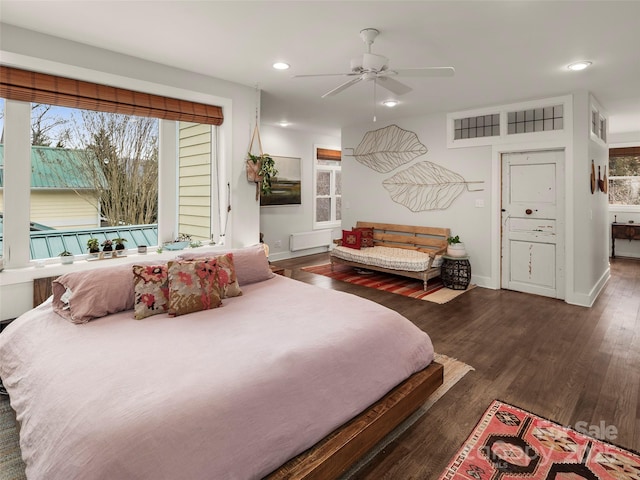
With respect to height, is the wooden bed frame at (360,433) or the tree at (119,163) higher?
the tree at (119,163)

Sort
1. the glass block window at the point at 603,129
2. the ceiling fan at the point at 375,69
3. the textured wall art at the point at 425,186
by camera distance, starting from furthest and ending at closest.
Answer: the textured wall art at the point at 425,186, the glass block window at the point at 603,129, the ceiling fan at the point at 375,69

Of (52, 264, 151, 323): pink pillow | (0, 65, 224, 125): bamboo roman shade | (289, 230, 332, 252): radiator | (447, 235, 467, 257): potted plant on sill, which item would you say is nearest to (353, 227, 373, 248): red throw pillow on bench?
(447, 235, 467, 257): potted plant on sill

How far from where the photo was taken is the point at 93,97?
318cm

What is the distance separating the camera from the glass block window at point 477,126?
202 inches

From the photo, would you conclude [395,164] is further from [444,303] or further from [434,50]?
[434,50]

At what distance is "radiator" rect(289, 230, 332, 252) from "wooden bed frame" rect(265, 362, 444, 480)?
17.5ft

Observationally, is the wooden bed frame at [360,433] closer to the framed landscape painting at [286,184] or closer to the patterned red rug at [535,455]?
the patterned red rug at [535,455]

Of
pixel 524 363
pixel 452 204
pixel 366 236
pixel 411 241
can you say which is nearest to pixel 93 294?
pixel 524 363

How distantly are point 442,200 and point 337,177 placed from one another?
3317 mm

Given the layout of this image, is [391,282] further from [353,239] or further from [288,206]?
[288,206]

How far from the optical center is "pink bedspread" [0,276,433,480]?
49.3 inches

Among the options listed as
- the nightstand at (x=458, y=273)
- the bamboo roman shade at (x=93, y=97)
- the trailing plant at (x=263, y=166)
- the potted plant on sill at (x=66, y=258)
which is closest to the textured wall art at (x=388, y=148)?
the nightstand at (x=458, y=273)

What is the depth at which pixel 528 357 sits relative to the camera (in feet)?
10.1

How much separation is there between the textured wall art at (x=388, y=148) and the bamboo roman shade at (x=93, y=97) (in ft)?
10.6
